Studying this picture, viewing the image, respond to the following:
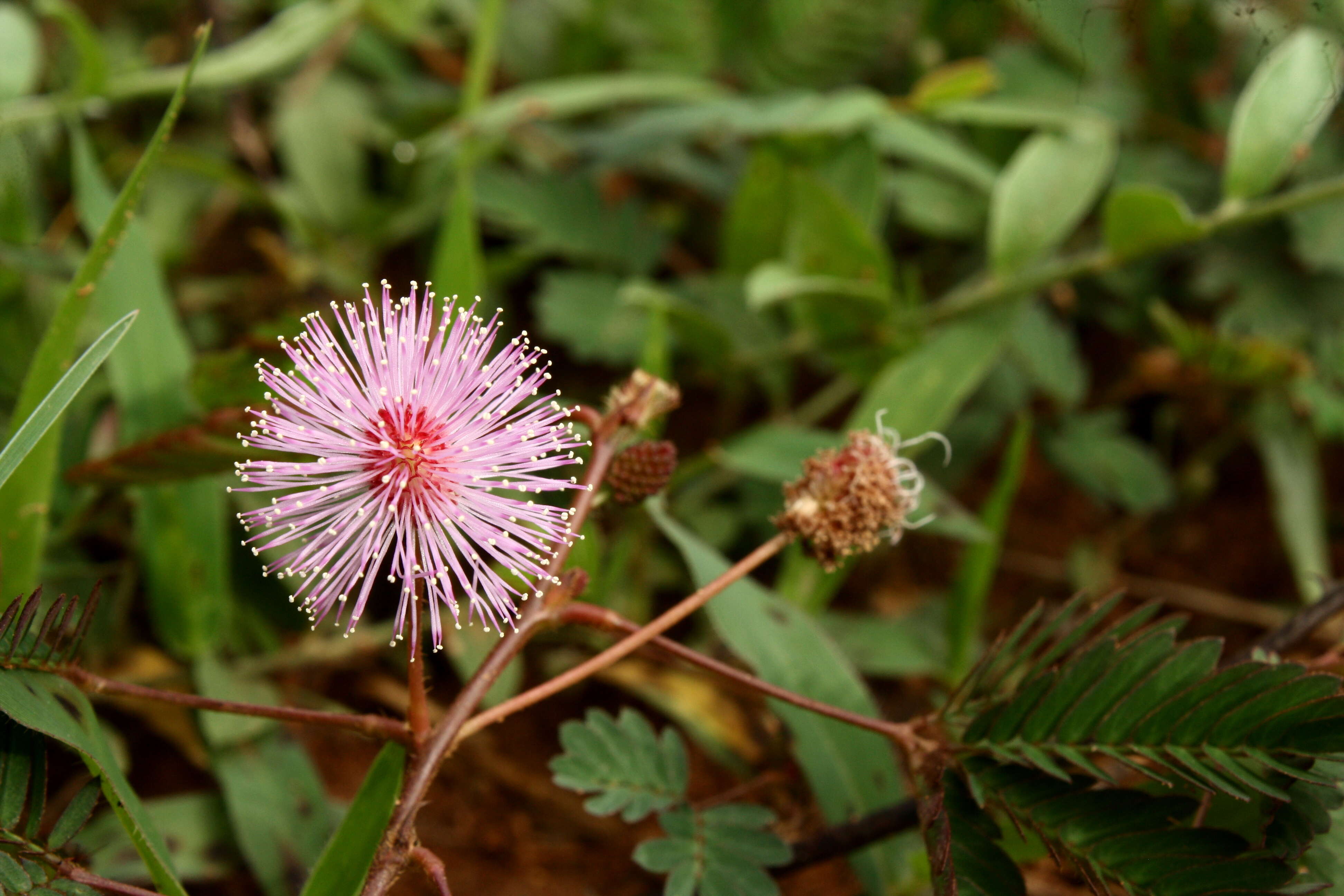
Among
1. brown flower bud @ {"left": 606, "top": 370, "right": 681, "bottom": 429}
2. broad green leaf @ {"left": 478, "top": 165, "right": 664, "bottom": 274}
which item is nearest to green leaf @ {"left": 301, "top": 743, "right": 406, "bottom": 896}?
brown flower bud @ {"left": 606, "top": 370, "right": 681, "bottom": 429}

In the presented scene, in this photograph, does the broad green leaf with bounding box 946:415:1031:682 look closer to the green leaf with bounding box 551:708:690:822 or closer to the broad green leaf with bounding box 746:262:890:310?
the broad green leaf with bounding box 746:262:890:310

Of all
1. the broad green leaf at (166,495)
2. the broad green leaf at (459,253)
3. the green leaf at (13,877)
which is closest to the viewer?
the green leaf at (13,877)

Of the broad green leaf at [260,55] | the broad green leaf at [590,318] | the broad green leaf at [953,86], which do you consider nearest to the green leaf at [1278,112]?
the broad green leaf at [953,86]

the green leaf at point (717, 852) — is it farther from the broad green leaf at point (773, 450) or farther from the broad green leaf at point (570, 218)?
the broad green leaf at point (570, 218)

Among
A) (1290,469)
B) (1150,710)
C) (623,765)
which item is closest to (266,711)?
(623,765)

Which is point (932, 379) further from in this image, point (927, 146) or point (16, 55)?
point (16, 55)

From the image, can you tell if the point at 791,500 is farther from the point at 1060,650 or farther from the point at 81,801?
the point at 81,801
